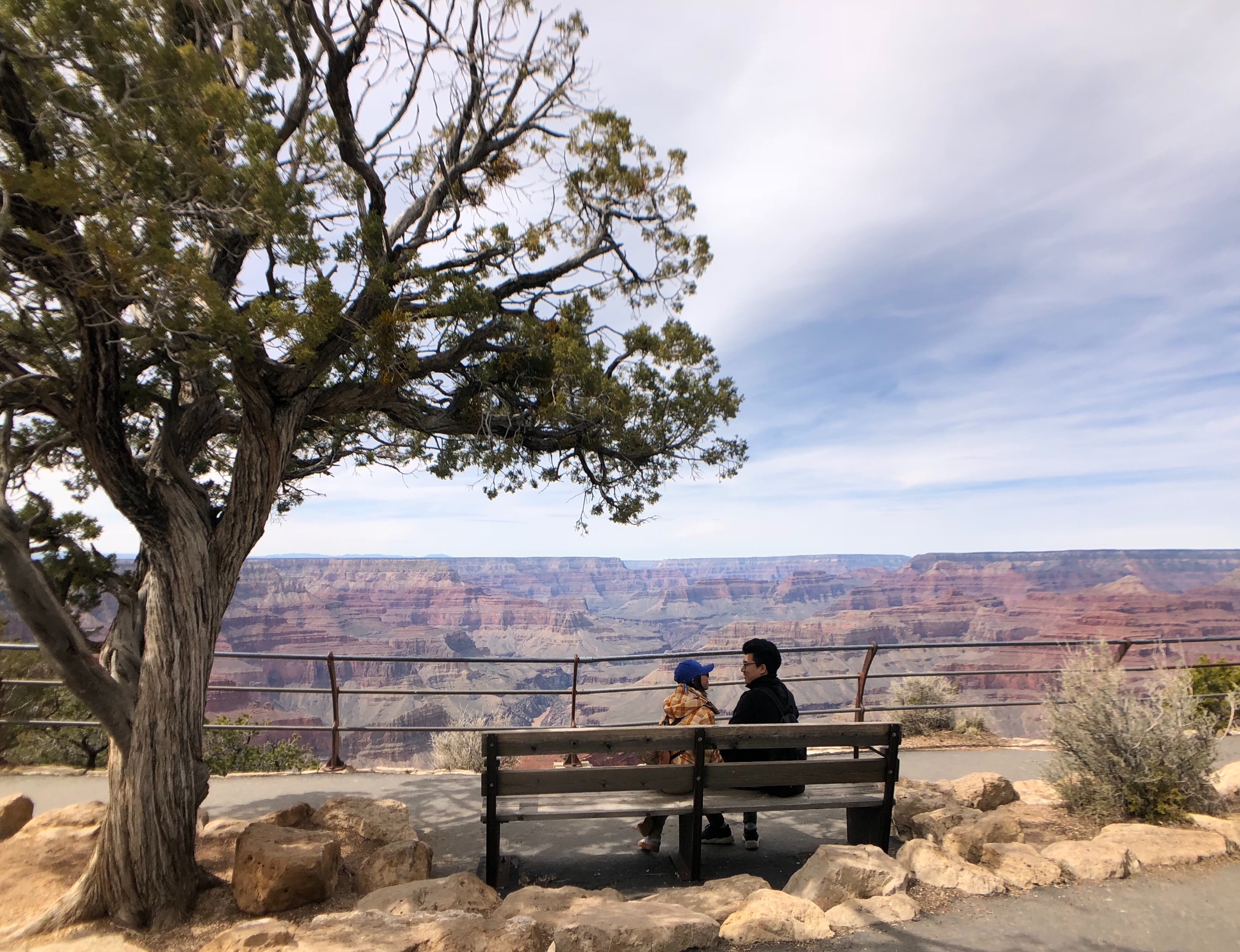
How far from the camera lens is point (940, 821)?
16.0 feet

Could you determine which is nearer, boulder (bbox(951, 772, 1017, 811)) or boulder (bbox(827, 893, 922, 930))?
boulder (bbox(827, 893, 922, 930))

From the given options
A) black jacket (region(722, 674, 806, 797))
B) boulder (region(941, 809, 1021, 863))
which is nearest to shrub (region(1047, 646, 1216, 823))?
boulder (region(941, 809, 1021, 863))

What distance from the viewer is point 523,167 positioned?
6.59 metres

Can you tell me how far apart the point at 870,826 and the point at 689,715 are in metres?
1.39

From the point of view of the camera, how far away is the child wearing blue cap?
5035 millimetres

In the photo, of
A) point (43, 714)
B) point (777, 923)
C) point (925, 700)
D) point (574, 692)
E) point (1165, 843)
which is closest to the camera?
point (777, 923)

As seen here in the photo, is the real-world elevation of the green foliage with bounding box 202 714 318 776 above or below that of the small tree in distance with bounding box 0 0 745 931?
below

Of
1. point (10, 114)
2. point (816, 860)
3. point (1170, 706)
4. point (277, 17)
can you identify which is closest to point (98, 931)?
point (816, 860)

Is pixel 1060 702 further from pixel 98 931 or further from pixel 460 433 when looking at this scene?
pixel 98 931

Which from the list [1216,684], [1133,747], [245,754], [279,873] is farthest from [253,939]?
[245,754]

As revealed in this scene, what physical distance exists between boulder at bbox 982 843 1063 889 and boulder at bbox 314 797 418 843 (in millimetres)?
3704

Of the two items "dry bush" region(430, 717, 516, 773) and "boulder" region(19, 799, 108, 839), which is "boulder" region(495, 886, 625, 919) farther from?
"dry bush" region(430, 717, 516, 773)

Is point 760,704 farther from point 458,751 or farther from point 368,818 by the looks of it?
point 458,751

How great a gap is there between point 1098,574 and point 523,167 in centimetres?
21077
